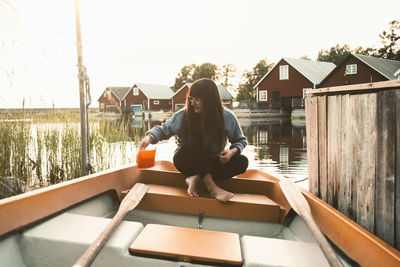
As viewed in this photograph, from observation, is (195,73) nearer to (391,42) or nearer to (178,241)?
(391,42)

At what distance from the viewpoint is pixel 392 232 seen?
115 centimetres

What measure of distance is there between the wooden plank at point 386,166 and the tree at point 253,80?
47412 mm

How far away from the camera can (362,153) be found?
52.3 inches

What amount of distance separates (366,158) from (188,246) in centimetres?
89

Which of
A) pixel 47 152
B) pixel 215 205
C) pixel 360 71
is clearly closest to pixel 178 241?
pixel 215 205

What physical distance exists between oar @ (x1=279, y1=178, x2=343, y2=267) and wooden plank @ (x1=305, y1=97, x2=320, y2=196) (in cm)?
19

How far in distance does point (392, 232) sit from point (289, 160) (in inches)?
268

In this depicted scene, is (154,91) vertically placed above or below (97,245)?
above

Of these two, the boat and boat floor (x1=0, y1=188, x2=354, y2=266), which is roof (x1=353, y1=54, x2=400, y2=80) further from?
boat floor (x1=0, y1=188, x2=354, y2=266)

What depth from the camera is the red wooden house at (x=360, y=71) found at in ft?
68.5

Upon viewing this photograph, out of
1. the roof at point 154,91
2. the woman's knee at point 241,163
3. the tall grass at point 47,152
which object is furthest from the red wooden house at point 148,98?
the woman's knee at point 241,163

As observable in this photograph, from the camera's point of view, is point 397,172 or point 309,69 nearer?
point 397,172

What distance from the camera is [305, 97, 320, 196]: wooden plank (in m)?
1.87

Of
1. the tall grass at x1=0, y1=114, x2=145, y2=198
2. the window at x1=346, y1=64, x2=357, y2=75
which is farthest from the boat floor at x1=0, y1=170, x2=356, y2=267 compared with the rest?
the window at x1=346, y1=64, x2=357, y2=75
